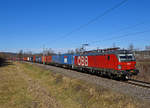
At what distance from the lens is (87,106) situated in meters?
12.5

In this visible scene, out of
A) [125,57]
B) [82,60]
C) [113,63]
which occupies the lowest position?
[113,63]

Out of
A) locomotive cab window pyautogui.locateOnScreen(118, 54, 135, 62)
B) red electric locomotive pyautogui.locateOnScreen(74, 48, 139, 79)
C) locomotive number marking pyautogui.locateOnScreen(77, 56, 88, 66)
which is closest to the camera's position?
red electric locomotive pyautogui.locateOnScreen(74, 48, 139, 79)

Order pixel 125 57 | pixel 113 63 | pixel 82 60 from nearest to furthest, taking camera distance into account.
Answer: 1. pixel 125 57
2. pixel 113 63
3. pixel 82 60

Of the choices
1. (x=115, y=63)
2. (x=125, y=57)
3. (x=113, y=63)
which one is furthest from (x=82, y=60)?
(x=125, y=57)

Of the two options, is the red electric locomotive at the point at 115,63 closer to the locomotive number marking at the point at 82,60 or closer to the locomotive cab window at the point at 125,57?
the locomotive cab window at the point at 125,57

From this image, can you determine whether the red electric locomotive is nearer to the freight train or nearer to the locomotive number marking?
the freight train

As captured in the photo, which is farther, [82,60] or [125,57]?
[82,60]

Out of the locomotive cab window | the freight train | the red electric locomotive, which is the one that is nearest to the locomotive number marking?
the freight train

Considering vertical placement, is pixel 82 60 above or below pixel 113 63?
above

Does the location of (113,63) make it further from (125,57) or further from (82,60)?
(82,60)

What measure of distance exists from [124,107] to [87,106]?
3449 millimetres

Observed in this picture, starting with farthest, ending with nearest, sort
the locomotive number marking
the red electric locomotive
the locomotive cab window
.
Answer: the locomotive number marking, the locomotive cab window, the red electric locomotive

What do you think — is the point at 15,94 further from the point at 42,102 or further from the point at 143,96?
the point at 143,96

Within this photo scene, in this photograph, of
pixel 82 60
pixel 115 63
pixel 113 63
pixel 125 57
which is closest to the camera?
pixel 125 57
